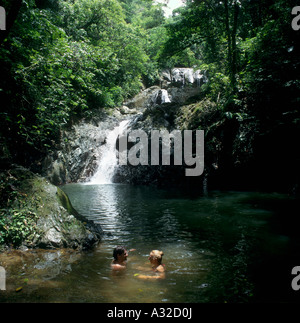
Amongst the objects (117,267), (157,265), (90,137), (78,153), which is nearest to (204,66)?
(90,137)

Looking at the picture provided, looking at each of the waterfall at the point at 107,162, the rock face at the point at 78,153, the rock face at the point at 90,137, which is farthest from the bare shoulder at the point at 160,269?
the waterfall at the point at 107,162

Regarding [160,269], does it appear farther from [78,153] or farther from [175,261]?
[78,153]

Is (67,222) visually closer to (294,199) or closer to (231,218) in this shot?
(231,218)

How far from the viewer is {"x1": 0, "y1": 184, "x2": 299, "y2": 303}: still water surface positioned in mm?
3410

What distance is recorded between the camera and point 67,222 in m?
5.53

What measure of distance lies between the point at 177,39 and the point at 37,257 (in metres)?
16.6

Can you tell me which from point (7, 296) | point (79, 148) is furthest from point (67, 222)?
point (79, 148)

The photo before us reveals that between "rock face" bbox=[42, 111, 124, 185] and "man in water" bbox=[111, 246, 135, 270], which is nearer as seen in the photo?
"man in water" bbox=[111, 246, 135, 270]

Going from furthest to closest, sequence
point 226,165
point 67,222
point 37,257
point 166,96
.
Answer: point 166,96 < point 226,165 < point 67,222 < point 37,257

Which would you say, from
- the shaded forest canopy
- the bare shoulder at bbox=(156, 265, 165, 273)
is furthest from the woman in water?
the shaded forest canopy

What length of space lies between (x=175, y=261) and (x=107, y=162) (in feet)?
50.1

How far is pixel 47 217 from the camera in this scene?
17.6 feet

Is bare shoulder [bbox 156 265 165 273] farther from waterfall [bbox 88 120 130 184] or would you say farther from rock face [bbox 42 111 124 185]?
waterfall [bbox 88 120 130 184]

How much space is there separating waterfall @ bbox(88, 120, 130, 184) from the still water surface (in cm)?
1005
